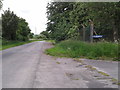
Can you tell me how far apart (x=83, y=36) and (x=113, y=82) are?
12.2 meters

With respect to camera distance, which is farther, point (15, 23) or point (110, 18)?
point (15, 23)

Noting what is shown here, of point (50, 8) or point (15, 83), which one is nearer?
point (15, 83)

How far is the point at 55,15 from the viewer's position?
115 feet

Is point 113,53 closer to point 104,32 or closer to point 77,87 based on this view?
point 104,32

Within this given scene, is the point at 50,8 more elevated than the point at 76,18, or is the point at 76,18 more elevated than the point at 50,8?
the point at 50,8

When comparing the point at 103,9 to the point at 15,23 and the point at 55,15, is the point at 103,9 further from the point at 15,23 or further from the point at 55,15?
the point at 15,23

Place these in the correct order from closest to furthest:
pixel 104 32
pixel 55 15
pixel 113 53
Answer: pixel 113 53
pixel 104 32
pixel 55 15

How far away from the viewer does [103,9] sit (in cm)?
1322

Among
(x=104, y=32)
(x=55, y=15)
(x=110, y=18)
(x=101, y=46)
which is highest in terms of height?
(x=55, y=15)

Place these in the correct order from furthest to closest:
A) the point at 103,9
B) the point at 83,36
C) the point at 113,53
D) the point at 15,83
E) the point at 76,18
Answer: the point at 76,18, the point at 83,36, the point at 103,9, the point at 113,53, the point at 15,83

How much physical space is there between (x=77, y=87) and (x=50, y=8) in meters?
33.6

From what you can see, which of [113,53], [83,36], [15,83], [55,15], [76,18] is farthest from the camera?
[55,15]

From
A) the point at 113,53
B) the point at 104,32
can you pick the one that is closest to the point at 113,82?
the point at 113,53

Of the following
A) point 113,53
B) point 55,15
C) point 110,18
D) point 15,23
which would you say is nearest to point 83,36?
point 110,18
